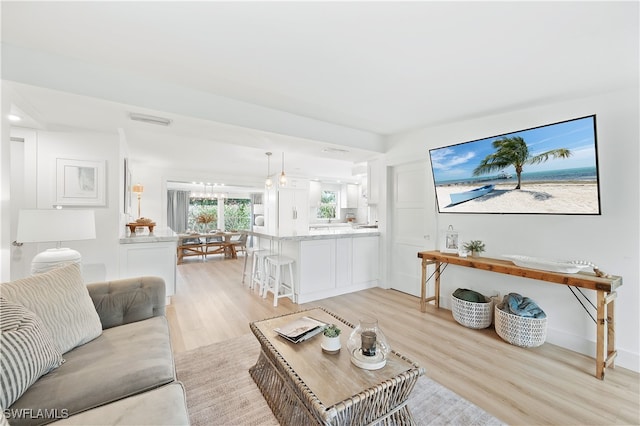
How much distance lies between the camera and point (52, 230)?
6.81 ft

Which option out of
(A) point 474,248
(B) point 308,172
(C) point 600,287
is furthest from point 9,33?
(B) point 308,172

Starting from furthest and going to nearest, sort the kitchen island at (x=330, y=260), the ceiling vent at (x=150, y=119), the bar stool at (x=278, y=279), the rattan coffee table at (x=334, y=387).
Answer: the kitchen island at (x=330, y=260) < the bar stool at (x=278, y=279) < the ceiling vent at (x=150, y=119) < the rattan coffee table at (x=334, y=387)

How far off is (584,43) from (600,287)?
5.81 feet

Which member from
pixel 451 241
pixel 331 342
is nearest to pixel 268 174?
pixel 451 241

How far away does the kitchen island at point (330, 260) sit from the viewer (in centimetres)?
369

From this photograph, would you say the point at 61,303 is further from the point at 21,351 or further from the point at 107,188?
the point at 107,188

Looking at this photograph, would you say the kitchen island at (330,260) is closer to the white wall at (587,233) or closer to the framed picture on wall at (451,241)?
the framed picture on wall at (451,241)

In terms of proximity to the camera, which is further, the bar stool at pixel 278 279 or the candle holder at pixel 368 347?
the bar stool at pixel 278 279

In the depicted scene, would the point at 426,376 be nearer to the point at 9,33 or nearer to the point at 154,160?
the point at 9,33

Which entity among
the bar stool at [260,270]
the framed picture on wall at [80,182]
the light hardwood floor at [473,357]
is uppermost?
the framed picture on wall at [80,182]

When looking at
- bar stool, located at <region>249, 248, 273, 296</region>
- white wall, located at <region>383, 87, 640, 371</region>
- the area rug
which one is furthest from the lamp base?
white wall, located at <region>383, 87, 640, 371</region>

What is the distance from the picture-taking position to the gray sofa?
101 centimetres

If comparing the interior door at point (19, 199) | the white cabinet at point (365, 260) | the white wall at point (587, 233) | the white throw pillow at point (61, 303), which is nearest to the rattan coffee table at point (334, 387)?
the white throw pillow at point (61, 303)

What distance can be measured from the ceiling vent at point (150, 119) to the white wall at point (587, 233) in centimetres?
347
